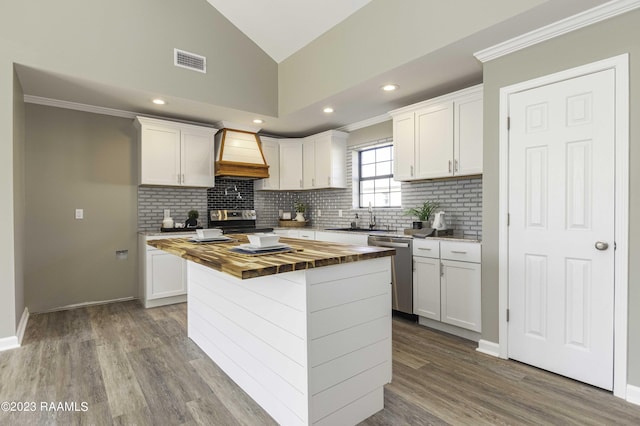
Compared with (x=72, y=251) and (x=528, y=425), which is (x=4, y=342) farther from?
(x=528, y=425)

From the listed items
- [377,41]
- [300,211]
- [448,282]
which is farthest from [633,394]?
[300,211]

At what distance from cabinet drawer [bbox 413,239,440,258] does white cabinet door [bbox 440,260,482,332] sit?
13 centimetres

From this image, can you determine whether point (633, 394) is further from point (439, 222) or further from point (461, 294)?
point (439, 222)

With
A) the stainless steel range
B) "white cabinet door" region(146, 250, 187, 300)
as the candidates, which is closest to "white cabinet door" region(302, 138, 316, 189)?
the stainless steel range

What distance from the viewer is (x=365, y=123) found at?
16.3 feet

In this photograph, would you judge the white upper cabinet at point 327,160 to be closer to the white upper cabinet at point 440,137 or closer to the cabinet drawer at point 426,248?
the white upper cabinet at point 440,137

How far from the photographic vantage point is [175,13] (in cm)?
370

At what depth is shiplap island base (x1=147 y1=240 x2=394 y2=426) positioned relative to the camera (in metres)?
1.71

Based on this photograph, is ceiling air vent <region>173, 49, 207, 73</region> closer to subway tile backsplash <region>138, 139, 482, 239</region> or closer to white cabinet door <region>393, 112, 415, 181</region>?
subway tile backsplash <region>138, 139, 482, 239</region>

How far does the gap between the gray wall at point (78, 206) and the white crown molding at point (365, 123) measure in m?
3.03

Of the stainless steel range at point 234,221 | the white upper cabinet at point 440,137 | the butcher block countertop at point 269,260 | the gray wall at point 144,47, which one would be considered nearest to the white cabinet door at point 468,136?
the white upper cabinet at point 440,137

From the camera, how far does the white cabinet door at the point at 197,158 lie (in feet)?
15.1

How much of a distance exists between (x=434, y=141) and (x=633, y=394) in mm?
2534

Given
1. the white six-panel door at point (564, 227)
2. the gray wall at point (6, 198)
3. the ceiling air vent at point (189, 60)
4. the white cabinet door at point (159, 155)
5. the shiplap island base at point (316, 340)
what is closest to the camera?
the shiplap island base at point (316, 340)
